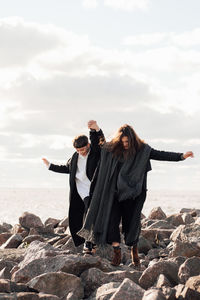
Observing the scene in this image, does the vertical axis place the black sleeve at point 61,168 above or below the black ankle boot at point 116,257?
above

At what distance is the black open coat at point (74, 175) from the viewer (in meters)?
8.52

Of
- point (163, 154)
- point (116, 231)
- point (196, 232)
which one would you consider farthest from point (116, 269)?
point (196, 232)

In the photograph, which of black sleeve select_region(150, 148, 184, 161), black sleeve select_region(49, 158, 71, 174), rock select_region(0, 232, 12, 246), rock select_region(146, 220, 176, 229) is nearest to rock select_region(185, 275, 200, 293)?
black sleeve select_region(150, 148, 184, 161)

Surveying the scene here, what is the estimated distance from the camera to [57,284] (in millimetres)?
6973

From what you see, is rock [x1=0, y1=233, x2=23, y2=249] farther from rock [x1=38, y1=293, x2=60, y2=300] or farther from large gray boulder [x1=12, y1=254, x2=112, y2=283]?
rock [x1=38, y1=293, x2=60, y2=300]

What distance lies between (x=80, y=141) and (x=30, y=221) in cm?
587

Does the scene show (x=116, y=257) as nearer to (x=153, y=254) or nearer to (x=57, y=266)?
(x=57, y=266)

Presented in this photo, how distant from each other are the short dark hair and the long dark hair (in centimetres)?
46

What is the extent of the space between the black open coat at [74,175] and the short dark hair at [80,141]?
0.30 ft

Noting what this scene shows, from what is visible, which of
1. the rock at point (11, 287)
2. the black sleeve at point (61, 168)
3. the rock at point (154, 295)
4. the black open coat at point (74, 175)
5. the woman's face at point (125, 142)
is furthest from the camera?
the black sleeve at point (61, 168)

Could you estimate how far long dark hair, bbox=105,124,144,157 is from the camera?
7941 mm

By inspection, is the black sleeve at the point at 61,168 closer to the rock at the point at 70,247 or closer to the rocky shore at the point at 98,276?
the rocky shore at the point at 98,276

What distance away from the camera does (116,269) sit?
25.9 ft

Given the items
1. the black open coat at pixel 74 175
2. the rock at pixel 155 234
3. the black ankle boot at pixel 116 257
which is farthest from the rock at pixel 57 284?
the rock at pixel 155 234
